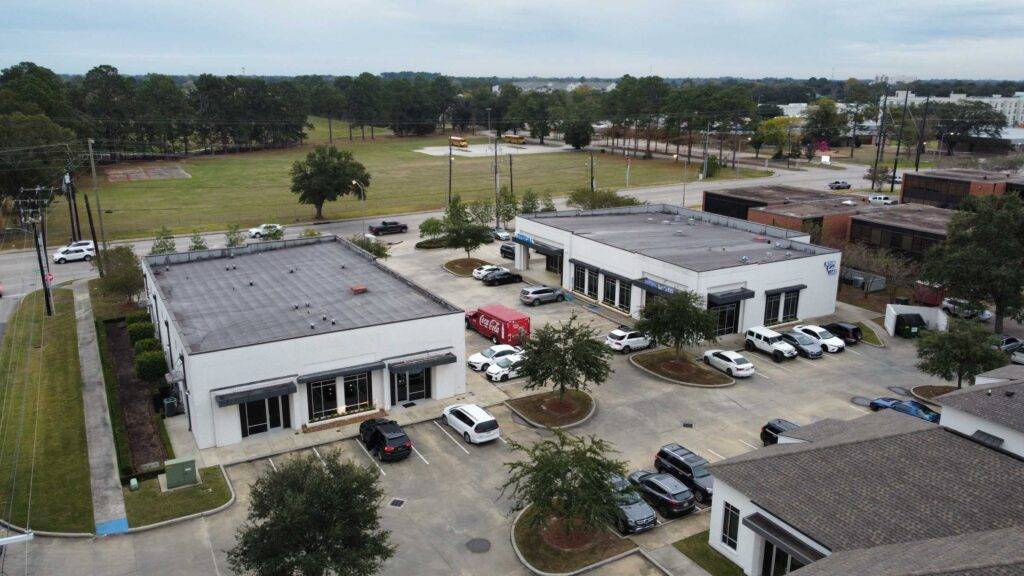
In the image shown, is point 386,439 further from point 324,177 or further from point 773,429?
point 324,177

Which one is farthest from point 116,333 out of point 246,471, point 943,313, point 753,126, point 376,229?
point 753,126

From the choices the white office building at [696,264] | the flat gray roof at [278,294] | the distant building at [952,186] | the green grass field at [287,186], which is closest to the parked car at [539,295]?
the white office building at [696,264]

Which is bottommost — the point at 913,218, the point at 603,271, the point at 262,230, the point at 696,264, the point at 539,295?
the point at 539,295

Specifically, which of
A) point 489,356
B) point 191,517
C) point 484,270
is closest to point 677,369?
point 489,356

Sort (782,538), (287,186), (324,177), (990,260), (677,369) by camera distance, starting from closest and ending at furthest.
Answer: (782,538)
(677,369)
(990,260)
(324,177)
(287,186)

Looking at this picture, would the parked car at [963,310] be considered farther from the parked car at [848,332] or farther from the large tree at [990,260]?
the parked car at [848,332]

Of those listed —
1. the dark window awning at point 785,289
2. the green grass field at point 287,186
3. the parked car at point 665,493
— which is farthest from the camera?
the green grass field at point 287,186

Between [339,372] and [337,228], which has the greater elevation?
[339,372]
